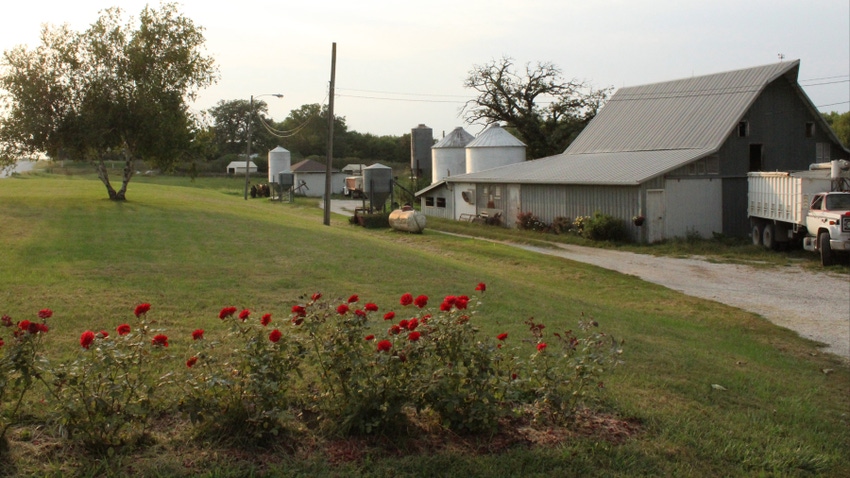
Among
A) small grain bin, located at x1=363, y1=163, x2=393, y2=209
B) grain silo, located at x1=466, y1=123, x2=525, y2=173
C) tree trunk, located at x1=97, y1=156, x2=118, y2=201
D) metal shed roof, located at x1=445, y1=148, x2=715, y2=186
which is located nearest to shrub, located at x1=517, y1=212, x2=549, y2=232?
metal shed roof, located at x1=445, y1=148, x2=715, y2=186

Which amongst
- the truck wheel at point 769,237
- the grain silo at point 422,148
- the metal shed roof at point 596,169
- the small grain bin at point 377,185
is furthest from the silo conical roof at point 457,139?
the truck wheel at point 769,237

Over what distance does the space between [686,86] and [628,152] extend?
4987 millimetres

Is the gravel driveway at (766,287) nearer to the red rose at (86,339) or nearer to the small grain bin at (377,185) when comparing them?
the red rose at (86,339)

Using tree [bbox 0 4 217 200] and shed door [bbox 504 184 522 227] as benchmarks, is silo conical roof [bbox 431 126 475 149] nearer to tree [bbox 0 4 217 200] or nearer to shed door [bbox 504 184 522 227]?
shed door [bbox 504 184 522 227]

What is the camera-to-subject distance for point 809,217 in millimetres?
24062

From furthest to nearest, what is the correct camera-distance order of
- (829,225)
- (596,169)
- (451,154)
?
1. (451,154)
2. (596,169)
3. (829,225)

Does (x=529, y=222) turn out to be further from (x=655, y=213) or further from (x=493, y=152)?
(x=493, y=152)

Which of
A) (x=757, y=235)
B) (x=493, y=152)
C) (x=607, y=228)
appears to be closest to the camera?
(x=757, y=235)

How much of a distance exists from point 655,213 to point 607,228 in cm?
199

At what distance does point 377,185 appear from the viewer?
3728 cm

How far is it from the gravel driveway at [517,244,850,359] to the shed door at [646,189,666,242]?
2560 millimetres

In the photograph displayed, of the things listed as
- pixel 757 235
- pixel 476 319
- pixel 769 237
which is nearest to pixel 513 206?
pixel 757 235

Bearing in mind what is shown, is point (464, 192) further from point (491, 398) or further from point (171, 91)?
point (491, 398)

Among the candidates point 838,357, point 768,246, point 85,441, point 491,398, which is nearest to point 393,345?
point 491,398
